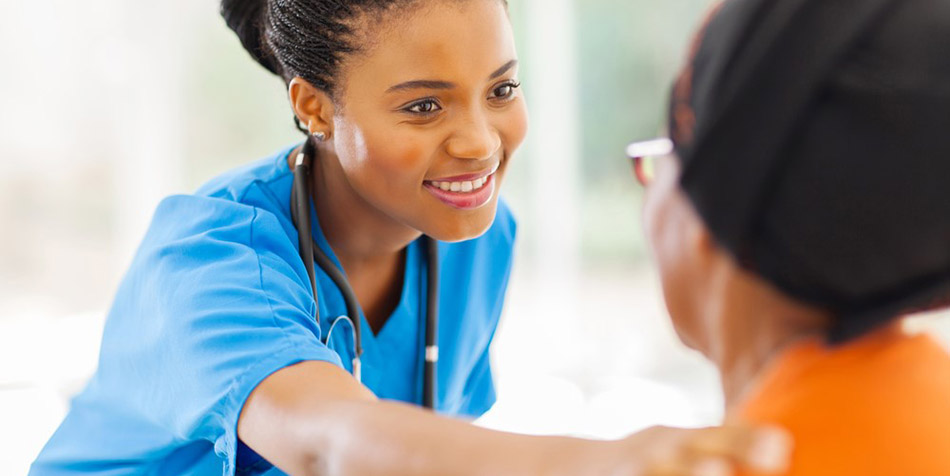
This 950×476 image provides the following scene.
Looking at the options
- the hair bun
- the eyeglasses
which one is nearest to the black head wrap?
the eyeglasses

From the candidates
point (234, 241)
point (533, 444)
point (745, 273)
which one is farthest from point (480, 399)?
point (745, 273)

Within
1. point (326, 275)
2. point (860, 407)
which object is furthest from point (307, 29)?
point (860, 407)

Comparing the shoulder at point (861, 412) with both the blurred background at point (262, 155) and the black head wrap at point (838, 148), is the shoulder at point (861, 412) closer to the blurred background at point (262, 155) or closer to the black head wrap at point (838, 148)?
the black head wrap at point (838, 148)

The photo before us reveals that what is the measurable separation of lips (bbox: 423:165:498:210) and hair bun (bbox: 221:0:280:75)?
1.10 ft

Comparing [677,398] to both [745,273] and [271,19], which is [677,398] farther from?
[745,273]

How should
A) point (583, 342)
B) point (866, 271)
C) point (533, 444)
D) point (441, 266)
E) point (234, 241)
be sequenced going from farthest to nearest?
point (583, 342) < point (441, 266) < point (234, 241) < point (533, 444) < point (866, 271)

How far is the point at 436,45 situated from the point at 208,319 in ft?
1.41

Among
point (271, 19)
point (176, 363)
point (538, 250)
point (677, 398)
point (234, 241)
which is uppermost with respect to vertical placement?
point (271, 19)

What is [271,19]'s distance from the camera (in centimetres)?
141

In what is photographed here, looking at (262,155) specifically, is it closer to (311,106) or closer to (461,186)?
(311,106)

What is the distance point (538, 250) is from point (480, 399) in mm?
2552

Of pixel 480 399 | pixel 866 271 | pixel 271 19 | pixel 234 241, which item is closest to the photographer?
pixel 866 271

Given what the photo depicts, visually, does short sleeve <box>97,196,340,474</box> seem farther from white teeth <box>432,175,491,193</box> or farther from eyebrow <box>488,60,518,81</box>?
eyebrow <box>488,60,518,81</box>

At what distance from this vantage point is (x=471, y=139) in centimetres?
127
